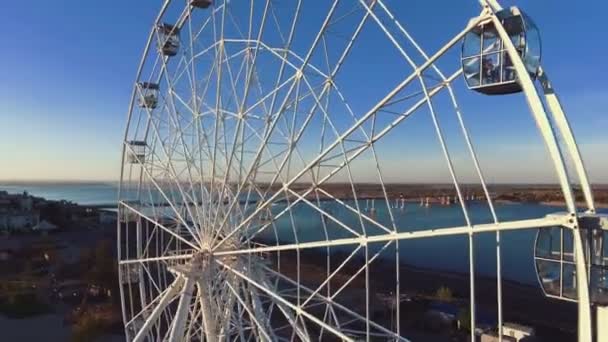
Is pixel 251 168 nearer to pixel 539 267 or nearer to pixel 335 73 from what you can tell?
pixel 335 73

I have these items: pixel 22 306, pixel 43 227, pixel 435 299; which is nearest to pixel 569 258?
pixel 22 306

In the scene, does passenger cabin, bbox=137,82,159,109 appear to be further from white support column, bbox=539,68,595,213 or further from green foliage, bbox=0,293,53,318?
green foliage, bbox=0,293,53,318

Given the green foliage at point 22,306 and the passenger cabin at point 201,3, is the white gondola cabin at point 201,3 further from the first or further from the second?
the green foliage at point 22,306

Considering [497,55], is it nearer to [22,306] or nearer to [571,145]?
[571,145]

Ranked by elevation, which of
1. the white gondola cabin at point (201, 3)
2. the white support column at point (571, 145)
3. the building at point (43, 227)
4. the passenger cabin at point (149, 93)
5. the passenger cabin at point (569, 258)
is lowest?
the building at point (43, 227)

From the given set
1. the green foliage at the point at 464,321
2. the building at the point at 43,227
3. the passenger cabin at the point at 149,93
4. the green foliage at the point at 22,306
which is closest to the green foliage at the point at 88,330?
the green foliage at the point at 22,306

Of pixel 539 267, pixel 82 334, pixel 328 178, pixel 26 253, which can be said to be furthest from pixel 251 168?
pixel 26 253
